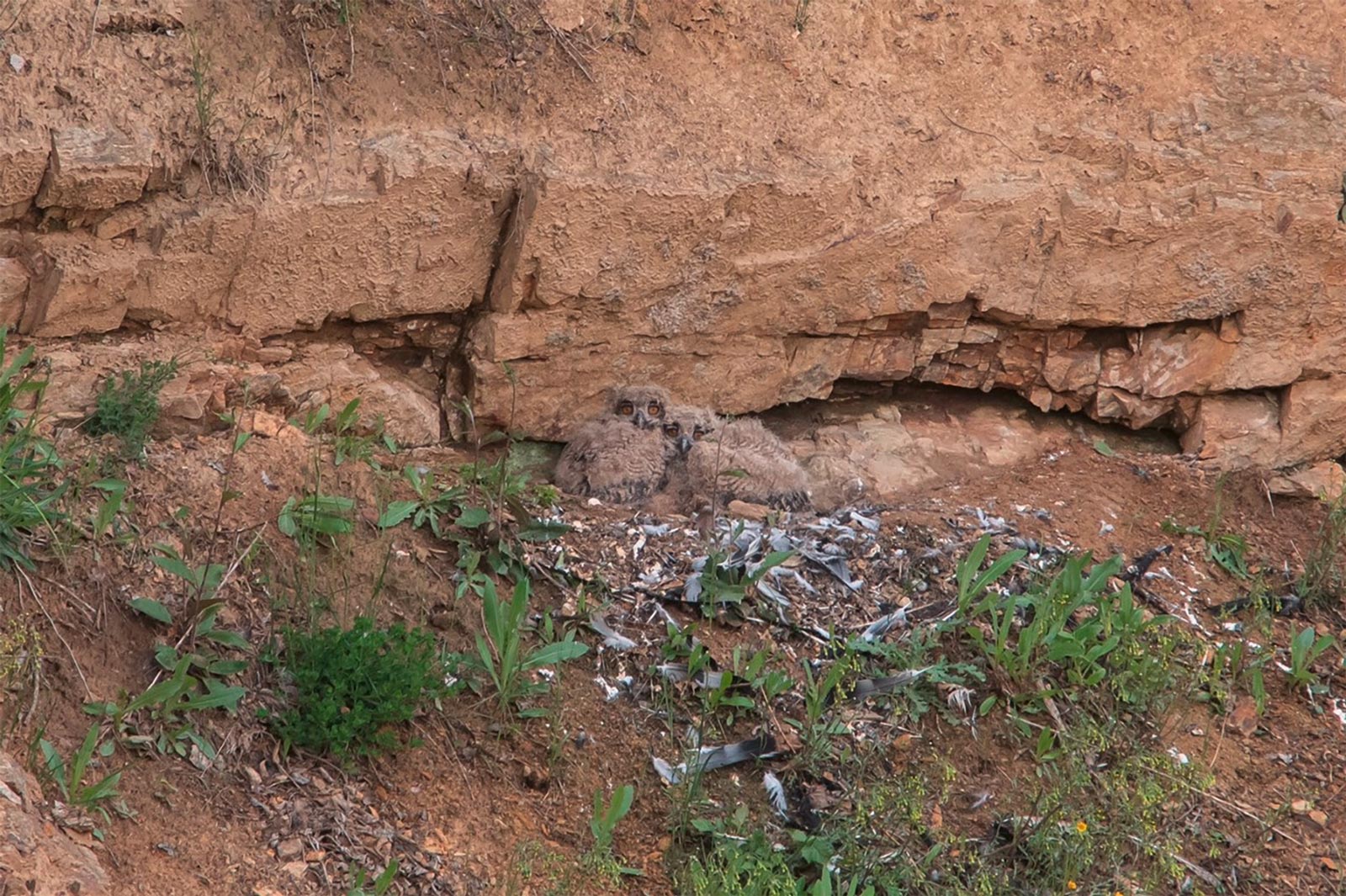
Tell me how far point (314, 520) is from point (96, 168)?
1550mm

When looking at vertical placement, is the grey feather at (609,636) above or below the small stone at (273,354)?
below

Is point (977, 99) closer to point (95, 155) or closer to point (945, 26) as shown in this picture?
point (945, 26)

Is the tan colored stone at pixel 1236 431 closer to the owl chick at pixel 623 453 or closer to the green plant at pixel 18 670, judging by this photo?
the owl chick at pixel 623 453

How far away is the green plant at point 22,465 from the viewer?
14.6 ft

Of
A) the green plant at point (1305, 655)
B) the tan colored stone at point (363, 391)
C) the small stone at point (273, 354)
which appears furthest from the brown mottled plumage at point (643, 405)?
the green plant at point (1305, 655)

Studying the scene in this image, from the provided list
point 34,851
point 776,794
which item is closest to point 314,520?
point 34,851

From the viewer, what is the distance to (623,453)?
6.34 meters

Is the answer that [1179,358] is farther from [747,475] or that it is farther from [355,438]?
[355,438]

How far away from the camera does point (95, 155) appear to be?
533cm

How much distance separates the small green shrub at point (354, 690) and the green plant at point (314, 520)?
2.03 ft

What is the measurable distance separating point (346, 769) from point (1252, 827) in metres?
2.97

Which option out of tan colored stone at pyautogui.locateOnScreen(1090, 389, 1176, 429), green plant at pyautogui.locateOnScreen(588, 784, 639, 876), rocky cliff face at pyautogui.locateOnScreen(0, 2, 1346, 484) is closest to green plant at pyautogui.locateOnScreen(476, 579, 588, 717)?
green plant at pyautogui.locateOnScreen(588, 784, 639, 876)

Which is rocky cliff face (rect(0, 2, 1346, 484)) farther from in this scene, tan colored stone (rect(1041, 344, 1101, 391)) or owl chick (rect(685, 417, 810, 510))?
owl chick (rect(685, 417, 810, 510))

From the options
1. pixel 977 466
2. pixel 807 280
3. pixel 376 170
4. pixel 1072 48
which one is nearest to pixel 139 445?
pixel 376 170
